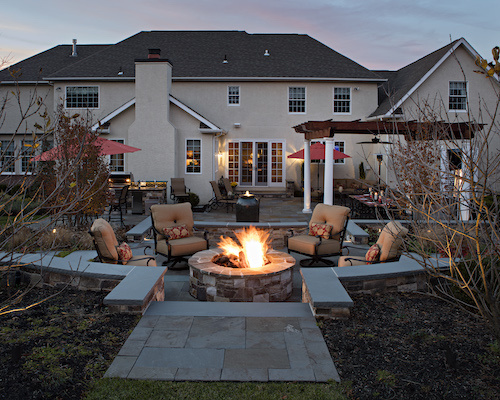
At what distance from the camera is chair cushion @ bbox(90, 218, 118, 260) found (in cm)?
686

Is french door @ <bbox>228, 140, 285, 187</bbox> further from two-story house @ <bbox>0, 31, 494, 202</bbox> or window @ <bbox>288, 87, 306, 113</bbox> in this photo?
window @ <bbox>288, 87, 306, 113</bbox>

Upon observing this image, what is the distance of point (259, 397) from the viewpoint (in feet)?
12.1

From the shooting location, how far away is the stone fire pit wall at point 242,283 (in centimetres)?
657

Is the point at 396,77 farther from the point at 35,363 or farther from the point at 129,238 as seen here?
the point at 35,363

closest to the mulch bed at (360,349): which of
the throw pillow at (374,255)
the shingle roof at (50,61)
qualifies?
the throw pillow at (374,255)

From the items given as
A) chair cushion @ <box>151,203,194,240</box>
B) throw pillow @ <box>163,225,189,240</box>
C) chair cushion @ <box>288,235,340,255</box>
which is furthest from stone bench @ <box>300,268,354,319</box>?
chair cushion @ <box>151,203,194,240</box>

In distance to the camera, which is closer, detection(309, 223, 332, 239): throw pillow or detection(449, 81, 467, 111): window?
detection(309, 223, 332, 239): throw pillow

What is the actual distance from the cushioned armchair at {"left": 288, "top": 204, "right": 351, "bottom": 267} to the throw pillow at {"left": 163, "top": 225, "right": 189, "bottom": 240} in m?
2.24

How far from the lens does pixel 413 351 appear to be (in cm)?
450

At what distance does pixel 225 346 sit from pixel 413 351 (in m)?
1.94

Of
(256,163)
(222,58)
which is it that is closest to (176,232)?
(256,163)

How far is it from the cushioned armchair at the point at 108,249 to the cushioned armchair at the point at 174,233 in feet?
3.78

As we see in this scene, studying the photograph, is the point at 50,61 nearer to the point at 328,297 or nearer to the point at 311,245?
the point at 311,245

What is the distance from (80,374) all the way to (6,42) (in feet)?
11.3
